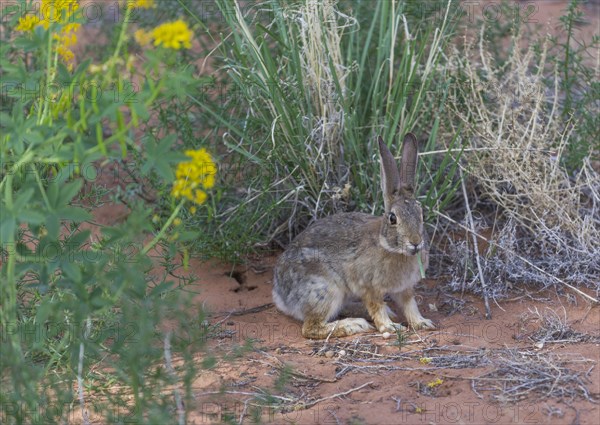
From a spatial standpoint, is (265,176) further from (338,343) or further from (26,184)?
(26,184)

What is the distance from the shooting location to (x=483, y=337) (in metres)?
5.10

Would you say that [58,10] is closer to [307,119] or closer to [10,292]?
[10,292]

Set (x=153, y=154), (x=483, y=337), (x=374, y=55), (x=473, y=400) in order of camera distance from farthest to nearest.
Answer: (x=374, y=55) → (x=483, y=337) → (x=473, y=400) → (x=153, y=154)

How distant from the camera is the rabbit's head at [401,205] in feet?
16.4

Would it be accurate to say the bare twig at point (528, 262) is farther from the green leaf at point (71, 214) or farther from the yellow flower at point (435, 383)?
the green leaf at point (71, 214)

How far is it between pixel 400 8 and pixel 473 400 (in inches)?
114

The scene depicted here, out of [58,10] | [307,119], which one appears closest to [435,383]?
[307,119]

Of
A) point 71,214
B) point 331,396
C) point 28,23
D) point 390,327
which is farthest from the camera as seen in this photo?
point 390,327

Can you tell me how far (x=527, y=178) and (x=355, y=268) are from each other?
3.93 feet

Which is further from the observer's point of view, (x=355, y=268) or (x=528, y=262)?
(x=528, y=262)

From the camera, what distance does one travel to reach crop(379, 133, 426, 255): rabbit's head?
196 inches

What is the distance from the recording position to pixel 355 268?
17.6ft

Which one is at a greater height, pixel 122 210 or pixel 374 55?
pixel 374 55

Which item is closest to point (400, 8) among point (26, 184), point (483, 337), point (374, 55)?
point (374, 55)
